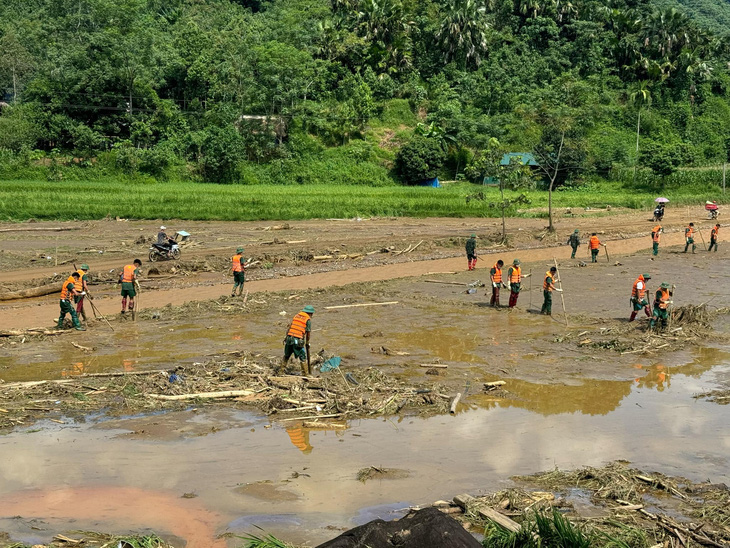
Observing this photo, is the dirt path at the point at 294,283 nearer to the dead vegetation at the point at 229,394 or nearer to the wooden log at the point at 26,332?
the wooden log at the point at 26,332

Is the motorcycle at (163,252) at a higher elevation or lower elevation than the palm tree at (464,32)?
lower

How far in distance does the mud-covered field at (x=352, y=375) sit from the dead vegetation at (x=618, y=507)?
29.2 inches

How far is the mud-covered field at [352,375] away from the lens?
11828 millimetres

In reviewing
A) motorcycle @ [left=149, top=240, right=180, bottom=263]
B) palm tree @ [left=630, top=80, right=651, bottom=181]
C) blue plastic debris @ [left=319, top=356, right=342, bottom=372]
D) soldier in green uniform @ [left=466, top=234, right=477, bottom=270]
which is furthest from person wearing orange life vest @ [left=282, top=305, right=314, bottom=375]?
palm tree @ [left=630, top=80, right=651, bottom=181]

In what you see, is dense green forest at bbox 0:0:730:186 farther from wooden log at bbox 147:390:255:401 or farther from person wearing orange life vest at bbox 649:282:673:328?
wooden log at bbox 147:390:255:401

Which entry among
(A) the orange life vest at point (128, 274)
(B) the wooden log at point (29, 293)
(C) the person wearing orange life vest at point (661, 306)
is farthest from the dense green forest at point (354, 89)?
(A) the orange life vest at point (128, 274)

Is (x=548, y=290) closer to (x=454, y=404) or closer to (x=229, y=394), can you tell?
(x=454, y=404)

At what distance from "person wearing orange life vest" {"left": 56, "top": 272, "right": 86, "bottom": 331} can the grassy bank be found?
22101 millimetres

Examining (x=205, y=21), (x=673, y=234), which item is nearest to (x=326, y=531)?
(x=673, y=234)

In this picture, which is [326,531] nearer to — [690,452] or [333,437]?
[333,437]

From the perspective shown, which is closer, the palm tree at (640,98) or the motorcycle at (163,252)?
the motorcycle at (163,252)

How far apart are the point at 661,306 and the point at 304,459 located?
A: 438 inches

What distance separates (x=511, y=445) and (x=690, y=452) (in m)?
2.84

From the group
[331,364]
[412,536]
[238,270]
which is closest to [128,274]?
[238,270]
